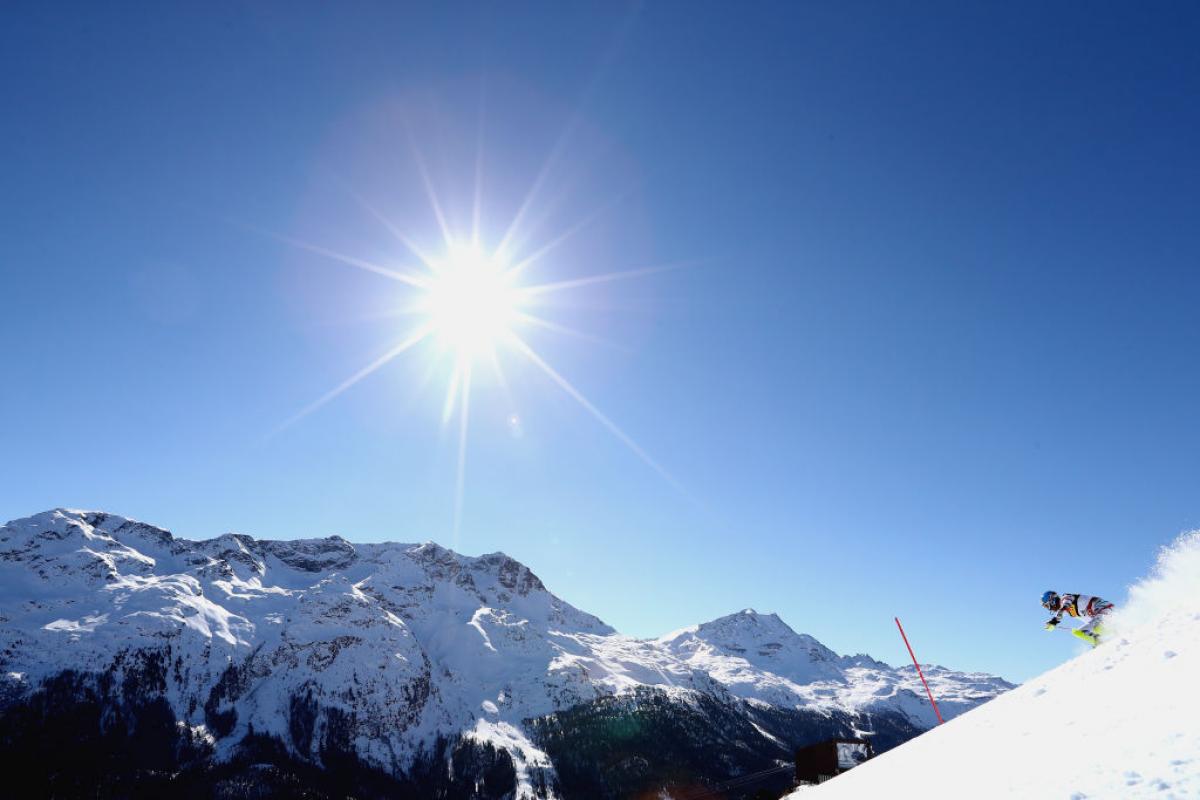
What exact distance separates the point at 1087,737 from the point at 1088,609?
13.8 metres

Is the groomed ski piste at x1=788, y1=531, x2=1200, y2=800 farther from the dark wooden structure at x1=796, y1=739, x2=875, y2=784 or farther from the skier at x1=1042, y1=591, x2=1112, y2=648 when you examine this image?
the dark wooden structure at x1=796, y1=739, x2=875, y2=784

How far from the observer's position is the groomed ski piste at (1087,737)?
1021 cm

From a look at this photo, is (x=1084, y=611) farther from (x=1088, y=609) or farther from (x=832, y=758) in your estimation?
(x=832, y=758)

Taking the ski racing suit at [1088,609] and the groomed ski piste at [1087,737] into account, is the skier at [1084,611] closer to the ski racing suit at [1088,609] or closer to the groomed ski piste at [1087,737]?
the ski racing suit at [1088,609]

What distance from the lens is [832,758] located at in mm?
51469

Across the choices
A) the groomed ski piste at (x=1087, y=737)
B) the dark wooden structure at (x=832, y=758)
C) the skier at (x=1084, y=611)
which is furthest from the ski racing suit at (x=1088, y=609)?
the dark wooden structure at (x=832, y=758)

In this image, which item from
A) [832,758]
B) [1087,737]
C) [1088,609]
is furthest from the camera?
[832,758]

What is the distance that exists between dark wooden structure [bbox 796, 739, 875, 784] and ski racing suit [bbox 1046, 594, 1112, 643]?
108 feet

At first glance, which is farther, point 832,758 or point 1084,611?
point 832,758

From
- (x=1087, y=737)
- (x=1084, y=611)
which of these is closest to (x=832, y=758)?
(x=1084, y=611)

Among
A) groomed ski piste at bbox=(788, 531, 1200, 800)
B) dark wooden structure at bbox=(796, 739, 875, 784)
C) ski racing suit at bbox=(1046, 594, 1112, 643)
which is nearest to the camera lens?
groomed ski piste at bbox=(788, 531, 1200, 800)

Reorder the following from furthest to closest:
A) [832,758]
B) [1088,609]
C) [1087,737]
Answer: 1. [832,758]
2. [1088,609]
3. [1087,737]

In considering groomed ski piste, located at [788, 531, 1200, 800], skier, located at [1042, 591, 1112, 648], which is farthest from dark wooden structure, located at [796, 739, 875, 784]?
groomed ski piste, located at [788, 531, 1200, 800]

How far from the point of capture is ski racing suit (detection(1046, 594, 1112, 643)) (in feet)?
73.4
